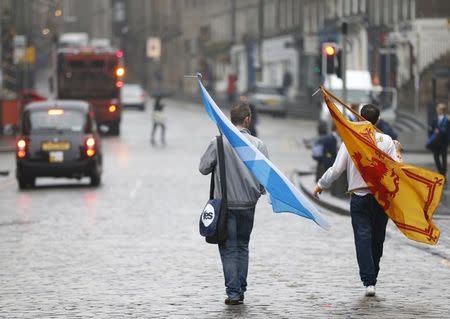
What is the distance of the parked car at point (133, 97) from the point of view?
85500mm

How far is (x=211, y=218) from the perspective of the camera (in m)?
13.2

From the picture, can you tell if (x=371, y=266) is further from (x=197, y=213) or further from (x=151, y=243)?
(x=197, y=213)

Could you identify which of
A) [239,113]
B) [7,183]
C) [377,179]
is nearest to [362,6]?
[7,183]

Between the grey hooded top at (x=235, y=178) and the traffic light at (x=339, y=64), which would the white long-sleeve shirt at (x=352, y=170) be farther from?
the traffic light at (x=339, y=64)

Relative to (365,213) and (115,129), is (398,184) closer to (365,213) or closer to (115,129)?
(365,213)

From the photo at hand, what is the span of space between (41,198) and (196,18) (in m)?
101

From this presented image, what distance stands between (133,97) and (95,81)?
2647 centimetres

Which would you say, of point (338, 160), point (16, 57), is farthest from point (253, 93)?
point (338, 160)

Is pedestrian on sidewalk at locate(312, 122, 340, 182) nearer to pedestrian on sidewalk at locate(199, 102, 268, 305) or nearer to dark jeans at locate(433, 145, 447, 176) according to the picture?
dark jeans at locate(433, 145, 447, 176)

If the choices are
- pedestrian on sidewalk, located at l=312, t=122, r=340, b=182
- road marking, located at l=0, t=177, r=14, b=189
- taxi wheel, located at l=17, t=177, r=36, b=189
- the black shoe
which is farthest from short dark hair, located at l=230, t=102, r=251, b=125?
road marking, located at l=0, t=177, r=14, b=189

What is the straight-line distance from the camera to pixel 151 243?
63.5 ft

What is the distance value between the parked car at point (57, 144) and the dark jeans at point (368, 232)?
17067 mm

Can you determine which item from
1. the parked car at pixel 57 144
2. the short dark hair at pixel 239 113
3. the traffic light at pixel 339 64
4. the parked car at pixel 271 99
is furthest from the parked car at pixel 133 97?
the short dark hair at pixel 239 113

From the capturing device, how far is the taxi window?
31156mm
